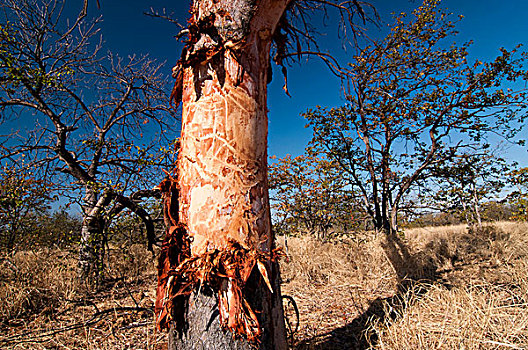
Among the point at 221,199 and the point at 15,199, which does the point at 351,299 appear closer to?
the point at 221,199

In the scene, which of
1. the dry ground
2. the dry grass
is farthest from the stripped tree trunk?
the dry grass

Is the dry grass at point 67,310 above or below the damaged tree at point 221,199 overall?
below

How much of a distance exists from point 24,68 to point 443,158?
934 centimetres

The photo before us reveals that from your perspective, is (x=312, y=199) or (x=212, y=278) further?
(x=312, y=199)

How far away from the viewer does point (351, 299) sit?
11.9 ft

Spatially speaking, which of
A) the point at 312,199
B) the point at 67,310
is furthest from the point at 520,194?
the point at 67,310

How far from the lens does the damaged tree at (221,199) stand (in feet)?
3.42

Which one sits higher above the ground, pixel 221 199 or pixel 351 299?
pixel 221 199

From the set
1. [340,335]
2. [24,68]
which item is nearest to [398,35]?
[340,335]

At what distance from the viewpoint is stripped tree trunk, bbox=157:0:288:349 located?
1042 mm

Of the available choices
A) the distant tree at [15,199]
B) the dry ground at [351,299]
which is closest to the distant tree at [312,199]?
the dry ground at [351,299]

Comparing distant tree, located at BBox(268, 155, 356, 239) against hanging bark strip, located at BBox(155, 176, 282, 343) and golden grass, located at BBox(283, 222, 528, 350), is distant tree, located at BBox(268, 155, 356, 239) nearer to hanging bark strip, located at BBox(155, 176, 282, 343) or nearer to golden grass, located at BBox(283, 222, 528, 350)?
golden grass, located at BBox(283, 222, 528, 350)

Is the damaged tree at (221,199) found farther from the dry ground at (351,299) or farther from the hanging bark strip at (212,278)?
the dry ground at (351,299)

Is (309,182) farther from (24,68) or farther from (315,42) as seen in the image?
(24,68)
